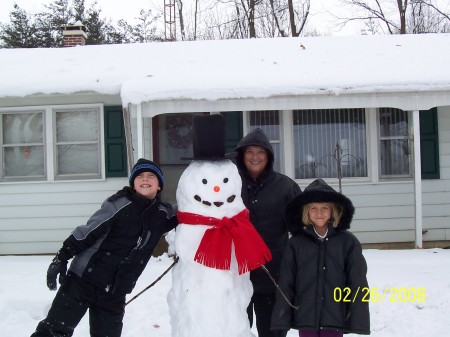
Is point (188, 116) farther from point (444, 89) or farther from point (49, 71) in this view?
point (444, 89)

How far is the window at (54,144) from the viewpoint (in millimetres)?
8258

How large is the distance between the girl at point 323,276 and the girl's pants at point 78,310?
3.61 ft

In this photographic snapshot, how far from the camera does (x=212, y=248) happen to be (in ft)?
11.0

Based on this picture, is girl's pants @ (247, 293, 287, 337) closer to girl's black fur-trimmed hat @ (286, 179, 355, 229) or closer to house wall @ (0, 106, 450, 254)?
girl's black fur-trimmed hat @ (286, 179, 355, 229)

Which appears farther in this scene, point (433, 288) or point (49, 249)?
point (49, 249)

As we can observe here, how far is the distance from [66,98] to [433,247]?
6.18 metres

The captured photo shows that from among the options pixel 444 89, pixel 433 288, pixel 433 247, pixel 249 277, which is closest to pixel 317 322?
pixel 249 277

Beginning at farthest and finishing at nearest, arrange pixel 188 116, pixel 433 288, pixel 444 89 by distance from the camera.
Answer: pixel 188 116 < pixel 444 89 < pixel 433 288

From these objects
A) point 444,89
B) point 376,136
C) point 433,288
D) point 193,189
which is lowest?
point 433,288

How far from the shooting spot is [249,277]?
363cm

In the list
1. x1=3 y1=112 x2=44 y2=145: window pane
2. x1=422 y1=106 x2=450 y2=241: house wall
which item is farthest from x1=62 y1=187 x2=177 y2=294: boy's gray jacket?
x1=422 y1=106 x2=450 y2=241: house wall

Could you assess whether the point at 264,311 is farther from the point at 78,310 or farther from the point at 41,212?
the point at 41,212

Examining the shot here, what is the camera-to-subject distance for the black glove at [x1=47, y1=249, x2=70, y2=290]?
10.8ft

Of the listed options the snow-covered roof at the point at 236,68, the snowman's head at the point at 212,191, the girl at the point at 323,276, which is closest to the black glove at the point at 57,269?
the snowman's head at the point at 212,191
